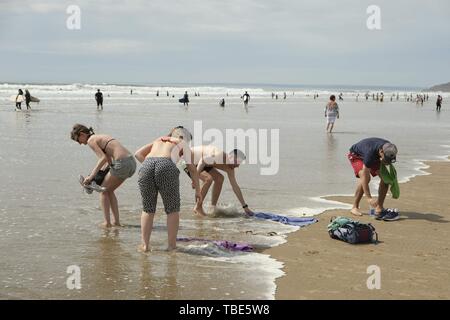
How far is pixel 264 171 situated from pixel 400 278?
751cm

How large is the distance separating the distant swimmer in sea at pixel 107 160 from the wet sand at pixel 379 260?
93.7 inches

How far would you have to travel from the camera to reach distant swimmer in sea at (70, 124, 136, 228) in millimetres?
7625

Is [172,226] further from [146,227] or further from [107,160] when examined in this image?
[107,160]

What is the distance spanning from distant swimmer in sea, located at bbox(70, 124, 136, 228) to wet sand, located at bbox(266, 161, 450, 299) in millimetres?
2379

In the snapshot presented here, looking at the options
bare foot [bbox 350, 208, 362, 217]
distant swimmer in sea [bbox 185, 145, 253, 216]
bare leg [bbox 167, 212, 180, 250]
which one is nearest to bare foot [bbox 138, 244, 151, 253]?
bare leg [bbox 167, 212, 180, 250]

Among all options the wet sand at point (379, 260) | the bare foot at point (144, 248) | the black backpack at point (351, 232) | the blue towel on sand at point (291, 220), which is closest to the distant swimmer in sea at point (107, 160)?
the bare foot at point (144, 248)

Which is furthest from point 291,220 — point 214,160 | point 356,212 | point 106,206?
point 106,206

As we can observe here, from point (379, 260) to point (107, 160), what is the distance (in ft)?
12.3

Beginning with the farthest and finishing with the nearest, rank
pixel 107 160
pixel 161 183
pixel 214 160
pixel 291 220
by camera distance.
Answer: pixel 214 160
pixel 291 220
pixel 107 160
pixel 161 183

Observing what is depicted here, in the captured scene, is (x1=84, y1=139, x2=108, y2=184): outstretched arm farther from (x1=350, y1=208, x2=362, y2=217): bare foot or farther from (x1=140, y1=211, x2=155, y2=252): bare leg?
(x1=350, y1=208, x2=362, y2=217): bare foot

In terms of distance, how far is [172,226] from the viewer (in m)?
6.71

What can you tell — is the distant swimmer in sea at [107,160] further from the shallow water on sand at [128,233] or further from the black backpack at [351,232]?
the black backpack at [351,232]

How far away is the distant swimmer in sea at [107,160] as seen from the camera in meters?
7.62
